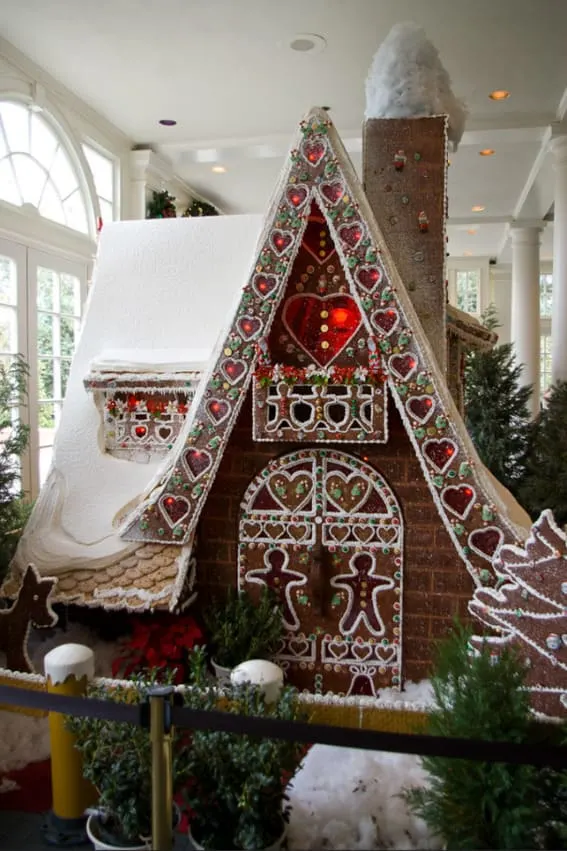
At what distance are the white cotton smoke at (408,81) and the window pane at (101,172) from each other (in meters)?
4.04

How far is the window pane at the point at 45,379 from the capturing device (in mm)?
5777

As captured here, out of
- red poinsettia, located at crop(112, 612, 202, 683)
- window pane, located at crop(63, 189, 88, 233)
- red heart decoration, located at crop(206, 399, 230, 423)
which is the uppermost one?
window pane, located at crop(63, 189, 88, 233)

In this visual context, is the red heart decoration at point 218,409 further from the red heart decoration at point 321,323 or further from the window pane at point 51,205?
the window pane at point 51,205

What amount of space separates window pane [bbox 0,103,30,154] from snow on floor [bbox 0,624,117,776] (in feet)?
12.5

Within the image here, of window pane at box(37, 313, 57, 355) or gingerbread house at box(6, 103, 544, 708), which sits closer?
gingerbread house at box(6, 103, 544, 708)

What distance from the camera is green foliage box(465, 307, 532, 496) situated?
6.22m

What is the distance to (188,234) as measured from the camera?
4109mm

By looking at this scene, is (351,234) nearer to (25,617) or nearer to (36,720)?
(25,617)

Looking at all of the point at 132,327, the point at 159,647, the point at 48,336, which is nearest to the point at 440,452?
the point at 159,647

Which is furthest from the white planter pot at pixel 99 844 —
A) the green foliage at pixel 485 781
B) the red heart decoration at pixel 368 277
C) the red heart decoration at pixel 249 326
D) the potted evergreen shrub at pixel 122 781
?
the red heart decoration at pixel 368 277

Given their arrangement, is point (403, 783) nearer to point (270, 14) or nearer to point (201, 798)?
point (201, 798)

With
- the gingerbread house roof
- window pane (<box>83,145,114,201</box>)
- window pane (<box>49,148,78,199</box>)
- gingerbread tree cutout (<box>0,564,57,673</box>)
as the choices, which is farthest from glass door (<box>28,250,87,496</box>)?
gingerbread tree cutout (<box>0,564,57,673</box>)

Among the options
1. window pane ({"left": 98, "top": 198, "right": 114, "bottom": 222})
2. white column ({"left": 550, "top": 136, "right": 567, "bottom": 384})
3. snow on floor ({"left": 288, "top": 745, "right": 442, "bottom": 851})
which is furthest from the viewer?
window pane ({"left": 98, "top": 198, "right": 114, "bottom": 222})

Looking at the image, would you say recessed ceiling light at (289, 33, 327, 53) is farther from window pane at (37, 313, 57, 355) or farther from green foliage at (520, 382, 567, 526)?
green foliage at (520, 382, 567, 526)
